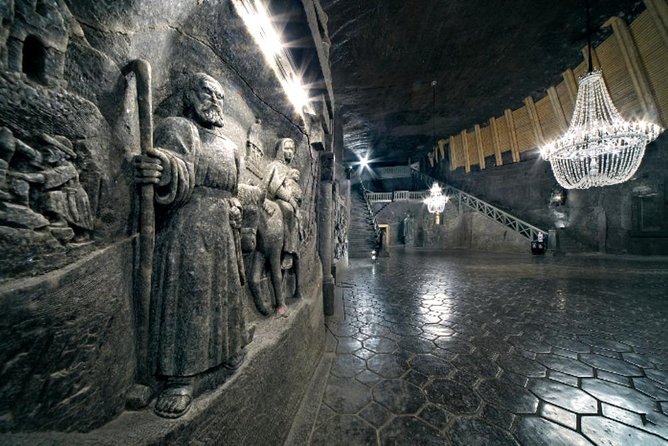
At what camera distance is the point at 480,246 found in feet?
52.1

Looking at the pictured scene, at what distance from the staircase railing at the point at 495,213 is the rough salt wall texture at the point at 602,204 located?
1.00m

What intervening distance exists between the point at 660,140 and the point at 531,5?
939cm

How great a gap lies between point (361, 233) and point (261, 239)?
11.3m

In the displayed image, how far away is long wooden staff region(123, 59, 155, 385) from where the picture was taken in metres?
1.23

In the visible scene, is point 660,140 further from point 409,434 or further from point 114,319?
point 114,319

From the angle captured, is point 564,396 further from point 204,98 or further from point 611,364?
point 204,98

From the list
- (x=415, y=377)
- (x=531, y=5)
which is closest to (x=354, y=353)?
(x=415, y=377)

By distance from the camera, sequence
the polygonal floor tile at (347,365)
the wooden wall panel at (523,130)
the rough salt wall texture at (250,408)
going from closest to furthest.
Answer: the rough salt wall texture at (250,408), the polygonal floor tile at (347,365), the wooden wall panel at (523,130)

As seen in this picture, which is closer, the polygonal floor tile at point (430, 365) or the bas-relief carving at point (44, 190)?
the bas-relief carving at point (44, 190)

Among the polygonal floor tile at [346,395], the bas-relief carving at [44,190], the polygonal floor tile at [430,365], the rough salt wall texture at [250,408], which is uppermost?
the bas-relief carving at [44,190]

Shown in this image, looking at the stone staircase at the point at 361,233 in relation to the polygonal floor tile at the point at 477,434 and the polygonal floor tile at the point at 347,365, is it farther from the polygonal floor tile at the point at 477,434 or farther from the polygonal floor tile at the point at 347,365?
the polygonal floor tile at the point at 477,434

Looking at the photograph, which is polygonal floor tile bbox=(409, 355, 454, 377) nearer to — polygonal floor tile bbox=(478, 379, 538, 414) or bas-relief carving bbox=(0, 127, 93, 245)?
polygonal floor tile bbox=(478, 379, 538, 414)

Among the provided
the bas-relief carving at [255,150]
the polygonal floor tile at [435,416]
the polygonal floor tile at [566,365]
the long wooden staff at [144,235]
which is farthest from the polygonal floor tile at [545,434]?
the bas-relief carving at [255,150]

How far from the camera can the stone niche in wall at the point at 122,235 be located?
845mm
